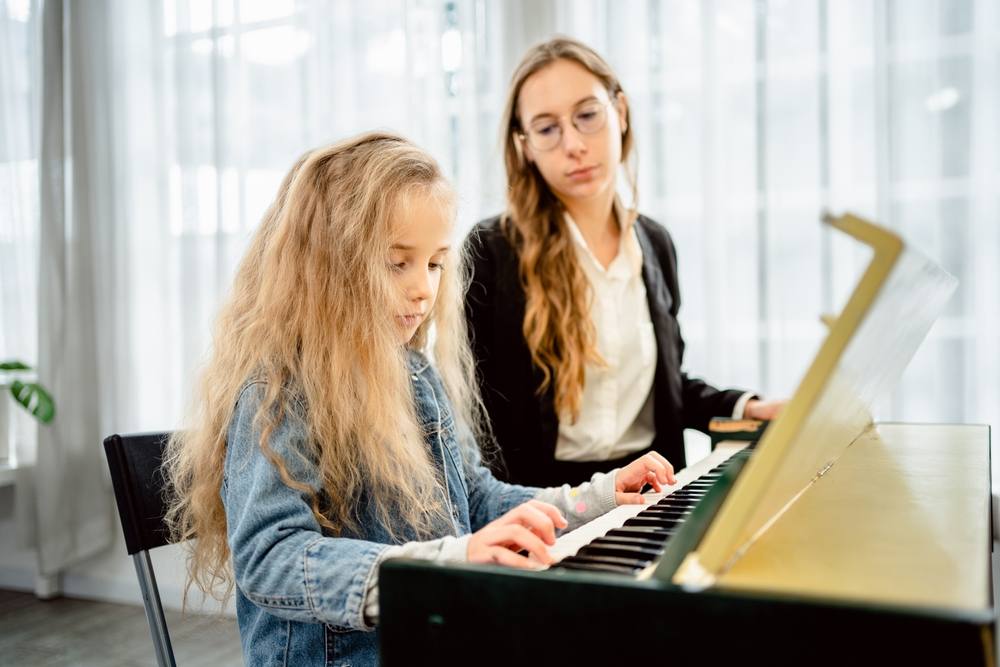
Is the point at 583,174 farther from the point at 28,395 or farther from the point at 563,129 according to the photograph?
the point at 28,395

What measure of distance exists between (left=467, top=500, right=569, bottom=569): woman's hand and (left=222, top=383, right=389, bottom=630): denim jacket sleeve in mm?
129

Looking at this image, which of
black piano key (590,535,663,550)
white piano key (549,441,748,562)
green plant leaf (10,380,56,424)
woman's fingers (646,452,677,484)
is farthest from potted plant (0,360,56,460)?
black piano key (590,535,663,550)

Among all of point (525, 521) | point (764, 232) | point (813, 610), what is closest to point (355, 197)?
point (525, 521)

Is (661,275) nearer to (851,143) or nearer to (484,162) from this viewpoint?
(851,143)

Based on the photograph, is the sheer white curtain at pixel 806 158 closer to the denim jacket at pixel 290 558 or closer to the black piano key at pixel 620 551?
the denim jacket at pixel 290 558

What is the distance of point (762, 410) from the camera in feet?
5.89

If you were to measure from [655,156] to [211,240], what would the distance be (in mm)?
1586

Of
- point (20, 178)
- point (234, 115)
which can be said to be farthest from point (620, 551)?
point (20, 178)

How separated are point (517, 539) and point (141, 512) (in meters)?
0.73

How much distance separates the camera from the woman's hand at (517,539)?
2.69ft

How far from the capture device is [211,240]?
325cm

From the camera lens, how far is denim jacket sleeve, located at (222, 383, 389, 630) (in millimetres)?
906

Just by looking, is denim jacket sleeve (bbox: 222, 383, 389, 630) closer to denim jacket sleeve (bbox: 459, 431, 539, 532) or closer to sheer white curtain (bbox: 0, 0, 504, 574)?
denim jacket sleeve (bbox: 459, 431, 539, 532)

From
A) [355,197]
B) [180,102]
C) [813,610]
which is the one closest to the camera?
[813,610]
